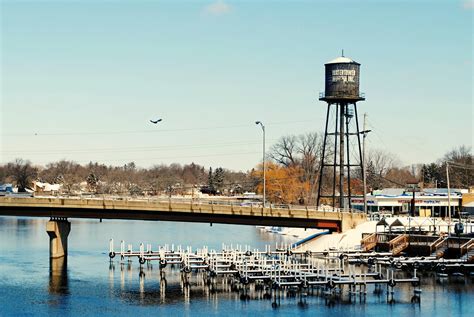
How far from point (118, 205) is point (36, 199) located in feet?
26.4

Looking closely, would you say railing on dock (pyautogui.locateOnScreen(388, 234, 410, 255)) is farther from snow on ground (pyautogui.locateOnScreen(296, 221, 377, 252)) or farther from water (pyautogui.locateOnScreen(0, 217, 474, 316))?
water (pyautogui.locateOnScreen(0, 217, 474, 316))

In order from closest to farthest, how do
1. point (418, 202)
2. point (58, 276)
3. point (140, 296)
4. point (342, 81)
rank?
point (140, 296), point (58, 276), point (342, 81), point (418, 202)

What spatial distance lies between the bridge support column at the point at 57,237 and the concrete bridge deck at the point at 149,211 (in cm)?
141

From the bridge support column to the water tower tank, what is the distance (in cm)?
3900

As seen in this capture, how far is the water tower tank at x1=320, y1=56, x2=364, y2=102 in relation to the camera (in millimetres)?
112875

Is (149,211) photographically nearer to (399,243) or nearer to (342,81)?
(399,243)

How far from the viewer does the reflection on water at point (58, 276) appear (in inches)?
2785

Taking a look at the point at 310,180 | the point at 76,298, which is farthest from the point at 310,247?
the point at 310,180

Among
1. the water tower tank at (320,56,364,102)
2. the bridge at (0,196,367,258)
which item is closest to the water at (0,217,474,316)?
the bridge at (0,196,367,258)

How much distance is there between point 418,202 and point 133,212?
67.7 meters

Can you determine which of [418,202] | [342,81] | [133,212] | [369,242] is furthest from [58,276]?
[418,202]

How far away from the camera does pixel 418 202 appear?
145m

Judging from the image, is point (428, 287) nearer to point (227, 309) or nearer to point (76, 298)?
point (227, 309)

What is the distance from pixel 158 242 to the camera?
117 m
